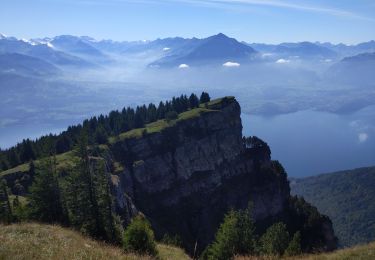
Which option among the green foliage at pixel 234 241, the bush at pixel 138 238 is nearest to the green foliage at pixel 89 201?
the bush at pixel 138 238

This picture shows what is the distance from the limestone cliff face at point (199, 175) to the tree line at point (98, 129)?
1050 cm

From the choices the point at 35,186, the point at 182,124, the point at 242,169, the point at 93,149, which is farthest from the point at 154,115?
the point at 35,186

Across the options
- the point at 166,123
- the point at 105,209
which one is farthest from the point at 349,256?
the point at 166,123

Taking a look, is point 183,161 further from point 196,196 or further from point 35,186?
point 35,186

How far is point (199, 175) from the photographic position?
13488 centimetres

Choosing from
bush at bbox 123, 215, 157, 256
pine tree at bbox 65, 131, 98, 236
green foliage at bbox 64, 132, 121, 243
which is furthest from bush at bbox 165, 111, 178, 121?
bush at bbox 123, 215, 157, 256

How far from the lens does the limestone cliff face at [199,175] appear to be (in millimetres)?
118688

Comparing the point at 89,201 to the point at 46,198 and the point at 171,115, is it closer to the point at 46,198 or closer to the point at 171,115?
the point at 46,198

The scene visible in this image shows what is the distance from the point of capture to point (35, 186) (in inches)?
1887

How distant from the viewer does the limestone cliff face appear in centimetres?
11869

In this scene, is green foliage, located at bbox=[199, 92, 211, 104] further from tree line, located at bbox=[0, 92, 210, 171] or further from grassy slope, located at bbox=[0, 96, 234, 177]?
grassy slope, located at bbox=[0, 96, 234, 177]

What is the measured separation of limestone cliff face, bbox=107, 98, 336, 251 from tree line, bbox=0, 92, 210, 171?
10497 millimetres

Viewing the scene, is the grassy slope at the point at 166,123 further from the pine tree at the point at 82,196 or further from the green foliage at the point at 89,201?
the green foliage at the point at 89,201

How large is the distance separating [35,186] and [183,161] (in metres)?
85.6
